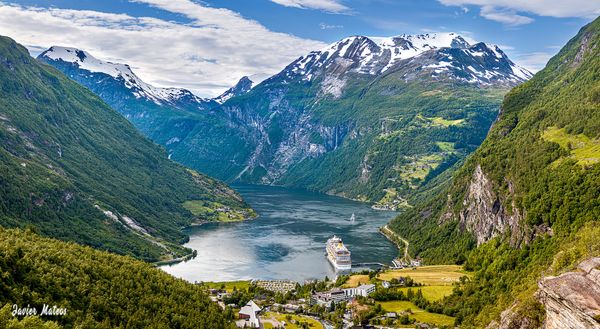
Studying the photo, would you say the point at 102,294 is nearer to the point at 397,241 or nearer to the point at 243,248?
the point at 243,248

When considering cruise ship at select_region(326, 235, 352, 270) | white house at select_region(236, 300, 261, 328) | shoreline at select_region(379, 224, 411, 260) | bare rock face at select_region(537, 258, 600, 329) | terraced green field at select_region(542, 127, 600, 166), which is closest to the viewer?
bare rock face at select_region(537, 258, 600, 329)

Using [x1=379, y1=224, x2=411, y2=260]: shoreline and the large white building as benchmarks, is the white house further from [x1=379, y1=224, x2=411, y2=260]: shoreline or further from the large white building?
[x1=379, y1=224, x2=411, y2=260]: shoreline

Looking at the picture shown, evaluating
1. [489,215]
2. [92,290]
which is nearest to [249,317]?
[92,290]

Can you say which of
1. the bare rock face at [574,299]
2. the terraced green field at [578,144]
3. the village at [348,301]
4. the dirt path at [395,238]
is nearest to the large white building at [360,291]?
the village at [348,301]

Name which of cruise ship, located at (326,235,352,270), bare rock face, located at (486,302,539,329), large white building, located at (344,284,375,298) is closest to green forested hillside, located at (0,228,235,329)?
bare rock face, located at (486,302,539,329)

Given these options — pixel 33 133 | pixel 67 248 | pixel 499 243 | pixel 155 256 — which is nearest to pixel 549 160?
pixel 499 243

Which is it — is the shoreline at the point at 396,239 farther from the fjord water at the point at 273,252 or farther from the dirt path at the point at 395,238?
the fjord water at the point at 273,252
